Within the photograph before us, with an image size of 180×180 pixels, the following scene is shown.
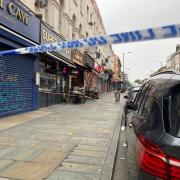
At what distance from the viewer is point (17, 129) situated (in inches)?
358

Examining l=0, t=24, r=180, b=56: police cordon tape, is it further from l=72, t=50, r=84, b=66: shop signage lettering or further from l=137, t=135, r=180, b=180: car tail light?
l=72, t=50, r=84, b=66: shop signage lettering

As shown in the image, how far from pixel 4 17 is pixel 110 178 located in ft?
25.0

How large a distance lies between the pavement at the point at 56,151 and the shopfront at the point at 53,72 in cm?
637

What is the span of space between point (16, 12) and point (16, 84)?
2.93m

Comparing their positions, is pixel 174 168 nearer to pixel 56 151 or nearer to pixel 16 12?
pixel 56 151

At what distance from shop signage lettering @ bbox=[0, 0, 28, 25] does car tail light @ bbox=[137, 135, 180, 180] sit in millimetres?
9071

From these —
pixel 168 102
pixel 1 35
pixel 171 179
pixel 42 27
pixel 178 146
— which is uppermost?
pixel 42 27

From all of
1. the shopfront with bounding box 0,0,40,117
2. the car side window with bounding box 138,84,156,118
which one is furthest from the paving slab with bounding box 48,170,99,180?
the shopfront with bounding box 0,0,40,117

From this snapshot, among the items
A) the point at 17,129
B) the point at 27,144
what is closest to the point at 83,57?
the point at 17,129

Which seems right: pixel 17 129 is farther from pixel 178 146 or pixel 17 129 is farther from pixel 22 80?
pixel 178 146

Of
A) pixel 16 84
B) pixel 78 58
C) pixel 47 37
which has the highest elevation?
pixel 47 37

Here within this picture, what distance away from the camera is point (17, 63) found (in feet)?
41.4

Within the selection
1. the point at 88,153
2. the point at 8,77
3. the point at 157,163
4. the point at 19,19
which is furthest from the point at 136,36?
the point at 19,19

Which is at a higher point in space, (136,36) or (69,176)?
(136,36)
